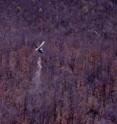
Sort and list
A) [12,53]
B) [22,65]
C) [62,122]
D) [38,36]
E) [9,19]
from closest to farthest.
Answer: [62,122] < [22,65] < [12,53] < [38,36] < [9,19]

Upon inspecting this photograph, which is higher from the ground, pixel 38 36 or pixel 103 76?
pixel 38 36

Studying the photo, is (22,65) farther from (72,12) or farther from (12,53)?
(72,12)

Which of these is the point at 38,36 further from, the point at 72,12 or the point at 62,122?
the point at 62,122

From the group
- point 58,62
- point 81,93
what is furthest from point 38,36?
point 81,93

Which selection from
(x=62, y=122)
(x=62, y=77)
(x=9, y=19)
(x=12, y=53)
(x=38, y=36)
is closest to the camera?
(x=62, y=122)

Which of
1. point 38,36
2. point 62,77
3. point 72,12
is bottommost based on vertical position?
point 62,77

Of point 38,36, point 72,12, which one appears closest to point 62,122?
point 38,36

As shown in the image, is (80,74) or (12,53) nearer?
(80,74)
